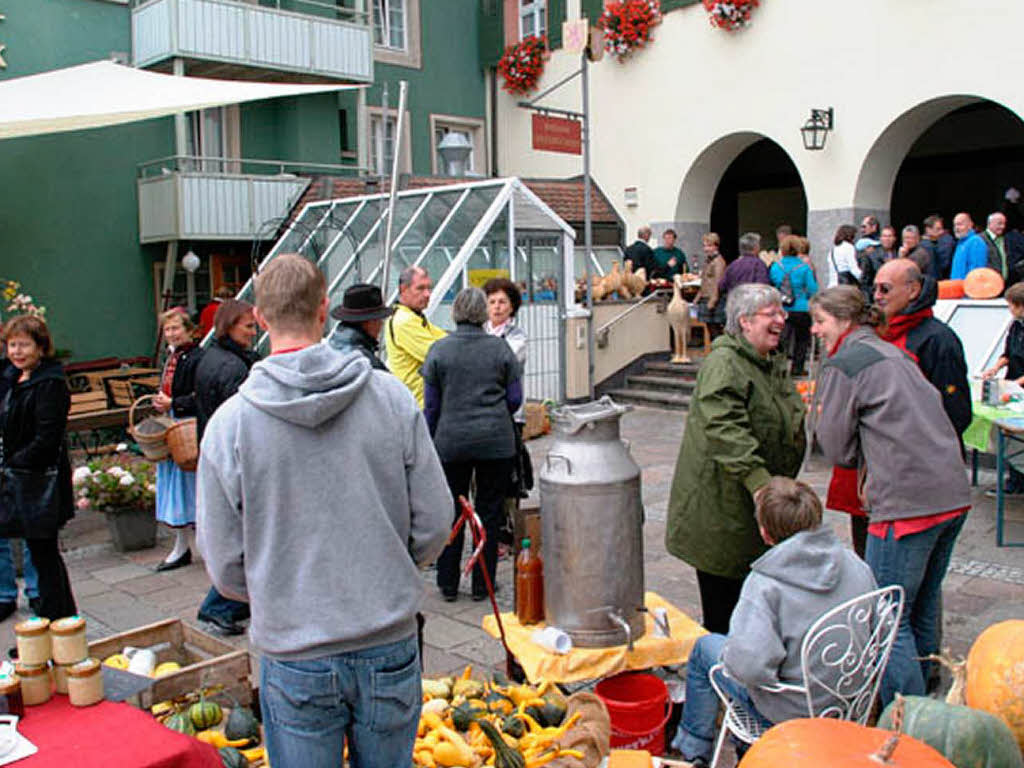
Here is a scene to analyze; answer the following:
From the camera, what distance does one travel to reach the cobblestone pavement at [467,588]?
16.6ft

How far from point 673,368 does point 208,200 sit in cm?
845

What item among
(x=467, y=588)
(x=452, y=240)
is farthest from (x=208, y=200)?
(x=467, y=588)

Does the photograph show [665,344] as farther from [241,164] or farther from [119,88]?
[241,164]

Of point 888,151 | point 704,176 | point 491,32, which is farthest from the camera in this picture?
point 491,32

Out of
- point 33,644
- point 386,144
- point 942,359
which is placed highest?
point 386,144

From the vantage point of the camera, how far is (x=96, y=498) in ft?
22.8

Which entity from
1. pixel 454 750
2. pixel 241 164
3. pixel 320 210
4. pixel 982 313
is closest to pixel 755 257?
pixel 982 313

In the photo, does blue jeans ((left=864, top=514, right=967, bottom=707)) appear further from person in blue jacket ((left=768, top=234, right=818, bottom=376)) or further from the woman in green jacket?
person in blue jacket ((left=768, top=234, right=818, bottom=376))

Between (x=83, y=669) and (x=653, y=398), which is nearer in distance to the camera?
(x=83, y=669)

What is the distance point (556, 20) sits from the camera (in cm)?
1927

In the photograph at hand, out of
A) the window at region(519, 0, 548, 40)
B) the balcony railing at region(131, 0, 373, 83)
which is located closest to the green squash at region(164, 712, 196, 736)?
the balcony railing at region(131, 0, 373, 83)

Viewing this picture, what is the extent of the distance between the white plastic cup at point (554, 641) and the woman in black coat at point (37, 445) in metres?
2.78

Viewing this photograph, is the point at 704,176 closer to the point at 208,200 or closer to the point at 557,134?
the point at 557,134

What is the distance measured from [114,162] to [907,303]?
51.0 feet
